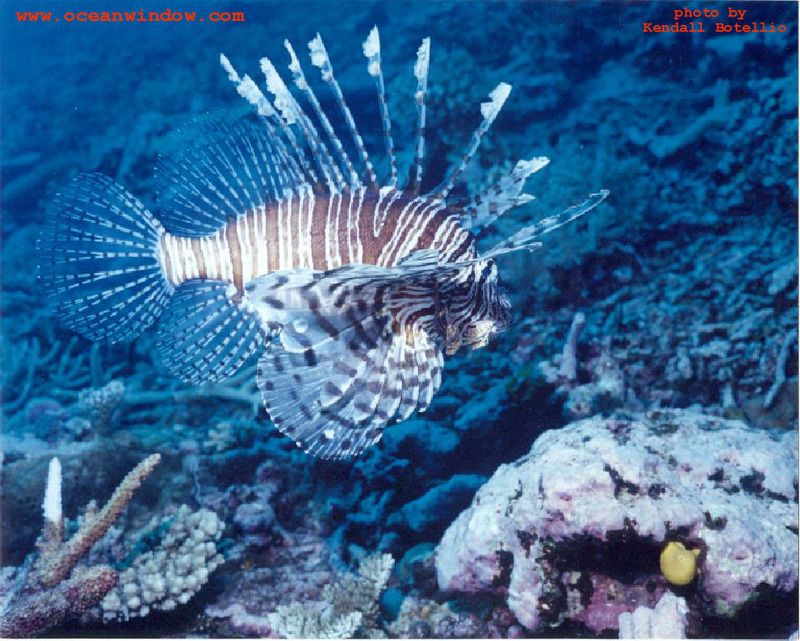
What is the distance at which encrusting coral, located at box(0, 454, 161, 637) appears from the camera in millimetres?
2385

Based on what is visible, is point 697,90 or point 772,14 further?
point 772,14

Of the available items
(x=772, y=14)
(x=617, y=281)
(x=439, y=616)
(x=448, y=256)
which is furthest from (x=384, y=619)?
(x=772, y=14)

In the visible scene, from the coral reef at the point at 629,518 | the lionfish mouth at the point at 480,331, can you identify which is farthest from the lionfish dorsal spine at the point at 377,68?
the coral reef at the point at 629,518

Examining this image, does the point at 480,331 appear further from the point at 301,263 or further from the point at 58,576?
the point at 58,576

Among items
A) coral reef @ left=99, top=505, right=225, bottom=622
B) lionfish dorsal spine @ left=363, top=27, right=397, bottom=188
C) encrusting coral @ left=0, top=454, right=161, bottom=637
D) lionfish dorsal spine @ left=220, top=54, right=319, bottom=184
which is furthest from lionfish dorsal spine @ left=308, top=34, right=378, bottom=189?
coral reef @ left=99, top=505, right=225, bottom=622

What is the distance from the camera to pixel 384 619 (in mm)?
2729

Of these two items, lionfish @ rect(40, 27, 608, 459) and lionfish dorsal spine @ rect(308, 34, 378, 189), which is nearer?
lionfish @ rect(40, 27, 608, 459)

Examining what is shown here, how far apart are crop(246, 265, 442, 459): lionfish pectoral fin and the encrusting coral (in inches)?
50.7

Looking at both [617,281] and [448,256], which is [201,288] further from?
[617,281]

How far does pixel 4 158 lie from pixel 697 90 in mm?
13204

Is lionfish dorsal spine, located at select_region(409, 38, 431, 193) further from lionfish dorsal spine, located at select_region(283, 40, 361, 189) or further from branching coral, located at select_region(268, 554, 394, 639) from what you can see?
branching coral, located at select_region(268, 554, 394, 639)

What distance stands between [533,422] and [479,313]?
181cm

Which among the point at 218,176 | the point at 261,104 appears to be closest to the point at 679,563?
the point at 261,104

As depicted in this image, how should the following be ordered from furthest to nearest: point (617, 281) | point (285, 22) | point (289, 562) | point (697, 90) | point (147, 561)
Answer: point (285, 22)
point (697, 90)
point (617, 281)
point (289, 562)
point (147, 561)
